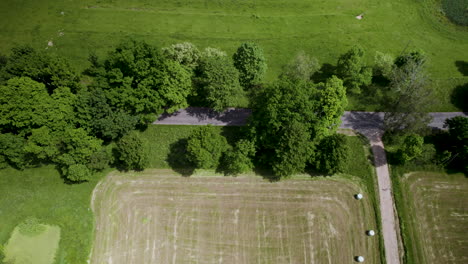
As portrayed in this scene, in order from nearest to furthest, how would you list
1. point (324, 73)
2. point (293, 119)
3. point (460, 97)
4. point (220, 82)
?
1. point (293, 119)
2. point (220, 82)
3. point (460, 97)
4. point (324, 73)

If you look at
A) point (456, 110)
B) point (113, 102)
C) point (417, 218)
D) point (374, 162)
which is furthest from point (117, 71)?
point (456, 110)

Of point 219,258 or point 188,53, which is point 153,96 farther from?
point 219,258

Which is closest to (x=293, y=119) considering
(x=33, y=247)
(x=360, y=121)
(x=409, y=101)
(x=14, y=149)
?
(x=360, y=121)

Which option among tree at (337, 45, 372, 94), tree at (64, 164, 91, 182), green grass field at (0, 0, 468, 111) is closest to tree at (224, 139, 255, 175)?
green grass field at (0, 0, 468, 111)

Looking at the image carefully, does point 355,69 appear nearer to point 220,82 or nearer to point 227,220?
point 220,82

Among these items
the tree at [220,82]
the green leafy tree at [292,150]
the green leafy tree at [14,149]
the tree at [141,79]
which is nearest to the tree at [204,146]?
the tree at [220,82]

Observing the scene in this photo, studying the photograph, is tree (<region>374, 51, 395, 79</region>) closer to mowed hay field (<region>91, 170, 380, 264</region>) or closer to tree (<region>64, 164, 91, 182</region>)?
mowed hay field (<region>91, 170, 380, 264</region>)
